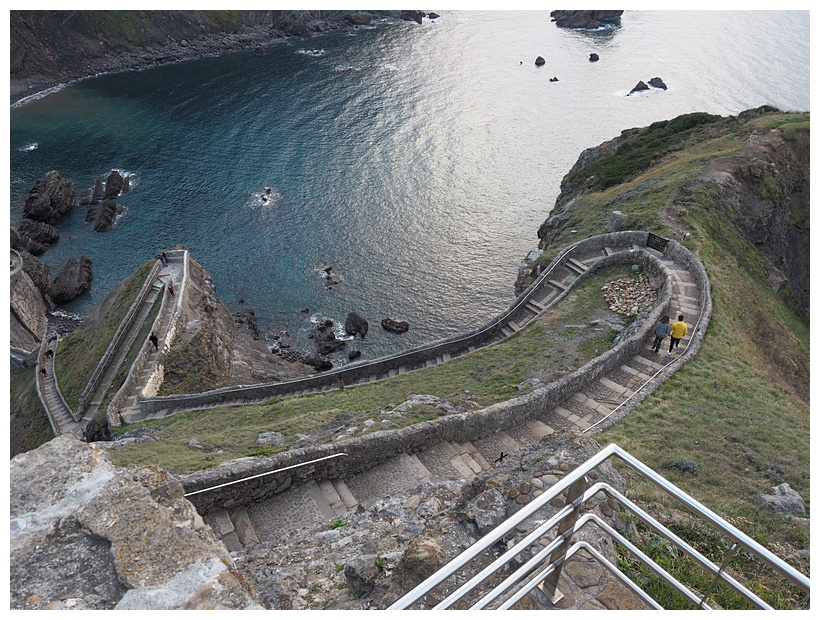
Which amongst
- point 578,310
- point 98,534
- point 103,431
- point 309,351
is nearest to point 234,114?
point 309,351

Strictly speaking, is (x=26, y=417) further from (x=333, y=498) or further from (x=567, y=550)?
(x=567, y=550)

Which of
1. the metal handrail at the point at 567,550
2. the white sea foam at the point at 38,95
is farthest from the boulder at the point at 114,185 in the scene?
the metal handrail at the point at 567,550

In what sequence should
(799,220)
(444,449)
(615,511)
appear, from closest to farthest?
(615,511)
(444,449)
(799,220)

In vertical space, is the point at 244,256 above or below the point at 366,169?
below

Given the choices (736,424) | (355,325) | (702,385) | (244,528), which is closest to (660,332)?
(702,385)

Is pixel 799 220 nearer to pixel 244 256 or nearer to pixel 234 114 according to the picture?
pixel 244 256

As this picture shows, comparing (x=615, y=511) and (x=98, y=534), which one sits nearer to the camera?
(x=98, y=534)

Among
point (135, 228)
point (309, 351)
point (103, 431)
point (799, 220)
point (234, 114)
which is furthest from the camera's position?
point (234, 114)

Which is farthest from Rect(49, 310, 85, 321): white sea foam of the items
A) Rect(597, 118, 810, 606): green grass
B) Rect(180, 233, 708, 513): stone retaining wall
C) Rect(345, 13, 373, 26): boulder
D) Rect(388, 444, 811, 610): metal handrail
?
Rect(345, 13, 373, 26): boulder
